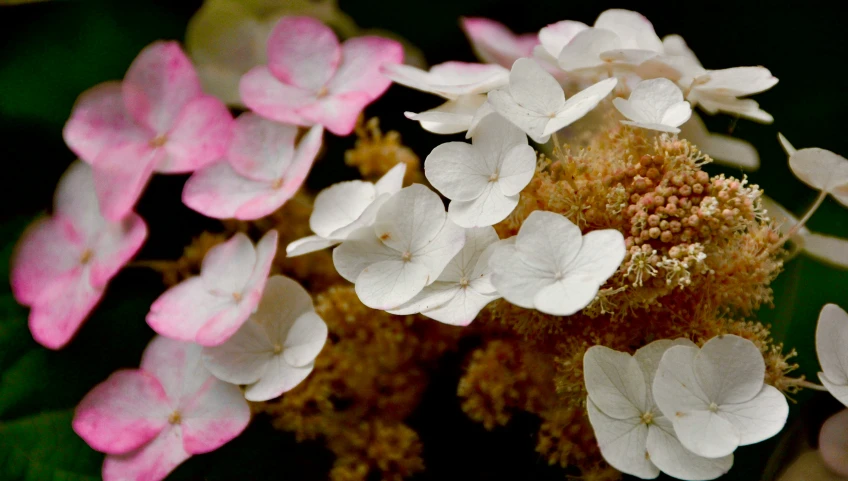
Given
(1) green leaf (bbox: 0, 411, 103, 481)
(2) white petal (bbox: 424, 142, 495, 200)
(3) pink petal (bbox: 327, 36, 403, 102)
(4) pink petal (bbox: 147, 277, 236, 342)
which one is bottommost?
(1) green leaf (bbox: 0, 411, 103, 481)

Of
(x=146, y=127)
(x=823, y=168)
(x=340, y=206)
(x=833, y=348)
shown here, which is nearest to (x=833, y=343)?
(x=833, y=348)

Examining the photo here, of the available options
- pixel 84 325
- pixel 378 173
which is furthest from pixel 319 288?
pixel 84 325

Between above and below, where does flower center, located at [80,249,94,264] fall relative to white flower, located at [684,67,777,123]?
below

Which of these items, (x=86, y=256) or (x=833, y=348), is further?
(x=86, y=256)

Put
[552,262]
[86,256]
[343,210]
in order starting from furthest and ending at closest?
[86,256], [343,210], [552,262]

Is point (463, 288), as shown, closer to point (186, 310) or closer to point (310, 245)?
point (310, 245)

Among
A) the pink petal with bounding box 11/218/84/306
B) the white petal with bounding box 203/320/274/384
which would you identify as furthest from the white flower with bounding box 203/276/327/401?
the pink petal with bounding box 11/218/84/306

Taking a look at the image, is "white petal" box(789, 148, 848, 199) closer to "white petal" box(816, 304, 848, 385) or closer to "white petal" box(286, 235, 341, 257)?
A: "white petal" box(816, 304, 848, 385)
